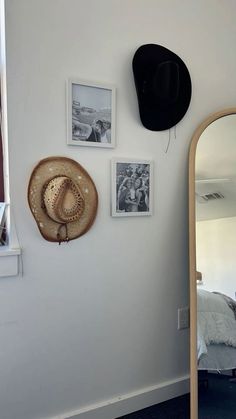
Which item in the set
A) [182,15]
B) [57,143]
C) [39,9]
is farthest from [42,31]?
[182,15]

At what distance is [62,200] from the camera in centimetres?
125

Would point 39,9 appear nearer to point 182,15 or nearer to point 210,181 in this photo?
point 182,15

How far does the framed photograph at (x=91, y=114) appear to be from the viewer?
51.7 inches

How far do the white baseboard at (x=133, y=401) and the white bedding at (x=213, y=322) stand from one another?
0.30m

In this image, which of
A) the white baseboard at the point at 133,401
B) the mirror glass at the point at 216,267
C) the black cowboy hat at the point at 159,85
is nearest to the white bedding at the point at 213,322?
the mirror glass at the point at 216,267

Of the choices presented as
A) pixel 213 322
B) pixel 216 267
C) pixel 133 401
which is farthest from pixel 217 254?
pixel 133 401

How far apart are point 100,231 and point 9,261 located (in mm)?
410

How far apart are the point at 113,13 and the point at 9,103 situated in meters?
0.62

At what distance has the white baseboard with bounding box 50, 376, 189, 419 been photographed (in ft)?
4.71

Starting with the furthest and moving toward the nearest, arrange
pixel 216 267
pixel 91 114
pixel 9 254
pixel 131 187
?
pixel 216 267 → pixel 131 187 → pixel 91 114 → pixel 9 254

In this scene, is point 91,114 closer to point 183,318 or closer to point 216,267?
point 216,267

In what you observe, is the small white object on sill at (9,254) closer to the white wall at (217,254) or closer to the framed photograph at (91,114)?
the framed photograph at (91,114)

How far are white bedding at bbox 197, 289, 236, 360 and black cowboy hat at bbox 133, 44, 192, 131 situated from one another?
0.87m

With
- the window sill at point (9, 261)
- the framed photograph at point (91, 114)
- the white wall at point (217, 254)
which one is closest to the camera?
the window sill at point (9, 261)
